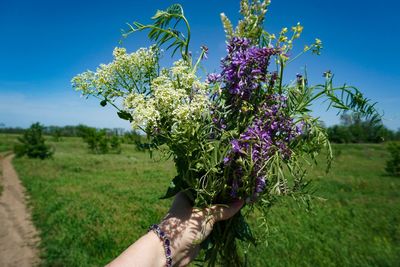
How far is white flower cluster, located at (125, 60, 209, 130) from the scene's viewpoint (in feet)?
6.17

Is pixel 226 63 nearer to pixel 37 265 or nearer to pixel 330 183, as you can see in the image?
pixel 37 265

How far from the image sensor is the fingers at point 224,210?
2150 millimetres

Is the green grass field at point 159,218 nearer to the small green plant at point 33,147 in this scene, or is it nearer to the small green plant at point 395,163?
the small green plant at point 395,163

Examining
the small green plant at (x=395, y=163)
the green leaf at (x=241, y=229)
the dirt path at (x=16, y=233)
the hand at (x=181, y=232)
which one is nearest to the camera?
the hand at (x=181, y=232)

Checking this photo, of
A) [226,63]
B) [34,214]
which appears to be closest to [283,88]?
[226,63]

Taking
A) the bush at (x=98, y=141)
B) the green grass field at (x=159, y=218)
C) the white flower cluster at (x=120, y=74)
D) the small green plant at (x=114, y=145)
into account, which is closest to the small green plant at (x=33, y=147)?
the bush at (x=98, y=141)

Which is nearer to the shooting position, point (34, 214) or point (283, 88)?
point (283, 88)

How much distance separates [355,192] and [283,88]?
17.2m

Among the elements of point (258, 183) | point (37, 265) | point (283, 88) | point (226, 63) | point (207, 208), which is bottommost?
point (37, 265)

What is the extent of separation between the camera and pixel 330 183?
64.3ft

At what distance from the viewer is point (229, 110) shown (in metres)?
2.09

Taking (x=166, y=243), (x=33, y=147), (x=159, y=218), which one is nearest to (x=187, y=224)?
(x=166, y=243)

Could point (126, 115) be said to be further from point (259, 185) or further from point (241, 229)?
point (241, 229)

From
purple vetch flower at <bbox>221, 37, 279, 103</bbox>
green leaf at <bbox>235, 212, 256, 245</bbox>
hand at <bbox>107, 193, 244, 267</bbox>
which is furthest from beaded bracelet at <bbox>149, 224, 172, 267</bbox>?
purple vetch flower at <bbox>221, 37, 279, 103</bbox>
